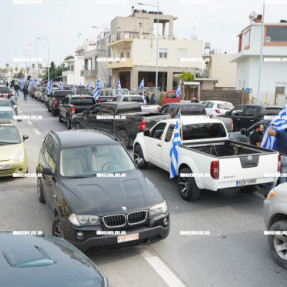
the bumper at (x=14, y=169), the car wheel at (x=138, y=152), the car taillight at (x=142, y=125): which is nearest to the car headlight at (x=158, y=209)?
the car wheel at (x=138, y=152)

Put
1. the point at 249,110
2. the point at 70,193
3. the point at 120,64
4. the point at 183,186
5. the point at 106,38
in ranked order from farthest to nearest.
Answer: the point at 106,38 → the point at 120,64 → the point at 249,110 → the point at 183,186 → the point at 70,193

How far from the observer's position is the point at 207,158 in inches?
300

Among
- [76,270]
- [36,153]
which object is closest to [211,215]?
[76,270]

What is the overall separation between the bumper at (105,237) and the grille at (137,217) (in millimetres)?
103

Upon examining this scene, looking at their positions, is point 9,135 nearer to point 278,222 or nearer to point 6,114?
point 6,114

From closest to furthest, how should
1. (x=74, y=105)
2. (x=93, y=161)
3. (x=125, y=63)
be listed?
(x=93, y=161) < (x=74, y=105) < (x=125, y=63)

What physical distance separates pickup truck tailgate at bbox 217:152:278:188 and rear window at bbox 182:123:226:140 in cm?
215

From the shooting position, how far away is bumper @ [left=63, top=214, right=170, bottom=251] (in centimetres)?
532

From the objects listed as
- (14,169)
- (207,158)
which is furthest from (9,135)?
(207,158)

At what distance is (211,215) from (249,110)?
33.6 feet

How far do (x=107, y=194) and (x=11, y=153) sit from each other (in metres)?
5.01

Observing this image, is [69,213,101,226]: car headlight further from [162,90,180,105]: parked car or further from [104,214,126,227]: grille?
[162,90,180,105]: parked car

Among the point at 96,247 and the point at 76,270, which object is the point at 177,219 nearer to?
the point at 96,247

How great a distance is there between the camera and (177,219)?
7.38 metres
